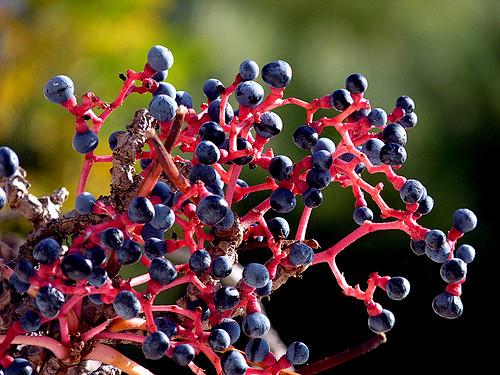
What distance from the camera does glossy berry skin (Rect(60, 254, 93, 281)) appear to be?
32 centimetres

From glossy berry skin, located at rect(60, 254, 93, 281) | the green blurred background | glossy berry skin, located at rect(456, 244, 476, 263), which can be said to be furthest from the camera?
the green blurred background

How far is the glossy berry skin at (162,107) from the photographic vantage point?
39 centimetres

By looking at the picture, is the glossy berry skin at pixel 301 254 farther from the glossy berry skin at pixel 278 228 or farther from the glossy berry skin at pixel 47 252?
the glossy berry skin at pixel 47 252

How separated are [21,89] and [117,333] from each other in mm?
1439

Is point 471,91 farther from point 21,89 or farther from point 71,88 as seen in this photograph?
point 71,88

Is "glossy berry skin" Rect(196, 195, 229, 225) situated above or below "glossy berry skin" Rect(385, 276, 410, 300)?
above

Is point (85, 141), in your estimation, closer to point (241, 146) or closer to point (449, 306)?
point (241, 146)

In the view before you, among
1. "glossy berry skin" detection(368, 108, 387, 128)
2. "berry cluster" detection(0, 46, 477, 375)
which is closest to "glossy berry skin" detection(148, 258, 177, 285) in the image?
"berry cluster" detection(0, 46, 477, 375)

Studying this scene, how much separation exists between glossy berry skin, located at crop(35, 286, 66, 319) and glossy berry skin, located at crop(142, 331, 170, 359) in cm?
6

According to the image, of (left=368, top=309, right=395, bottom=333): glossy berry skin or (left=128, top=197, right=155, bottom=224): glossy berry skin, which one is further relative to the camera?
(left=368, top=309, right=395, bottom=333): glossy berry skin

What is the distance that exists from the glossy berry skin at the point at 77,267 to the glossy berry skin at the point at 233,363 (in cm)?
12

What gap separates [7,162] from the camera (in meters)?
0.34

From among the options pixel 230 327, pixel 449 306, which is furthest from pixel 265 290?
pixel 449 306

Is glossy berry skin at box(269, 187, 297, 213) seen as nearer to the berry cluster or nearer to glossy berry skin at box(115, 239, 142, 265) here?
the berry cluster
